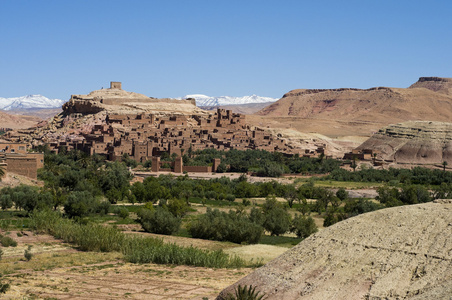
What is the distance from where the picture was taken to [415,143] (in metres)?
82.4

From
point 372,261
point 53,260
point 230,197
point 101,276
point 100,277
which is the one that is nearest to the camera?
point 372,261

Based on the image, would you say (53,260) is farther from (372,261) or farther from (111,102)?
(111,102)

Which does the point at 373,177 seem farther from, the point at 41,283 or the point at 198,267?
the point at 41,283

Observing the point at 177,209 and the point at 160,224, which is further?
the point at 177,209

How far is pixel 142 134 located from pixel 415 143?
1362 inches

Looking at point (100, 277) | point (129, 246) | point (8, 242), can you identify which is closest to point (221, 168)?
point (8, 242)

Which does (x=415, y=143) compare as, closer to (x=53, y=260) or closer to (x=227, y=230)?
(x=227, y=230)

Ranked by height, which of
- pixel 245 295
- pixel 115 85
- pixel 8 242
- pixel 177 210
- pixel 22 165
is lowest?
pixel 177 210

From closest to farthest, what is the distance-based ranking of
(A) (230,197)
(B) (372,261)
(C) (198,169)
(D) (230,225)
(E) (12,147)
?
1. (B) (372,261)
2. (D) (230,225)
3. (A) (230,197)
4. (E) (12,147)
5. (C) (198,169)

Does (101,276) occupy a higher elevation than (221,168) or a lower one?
higher

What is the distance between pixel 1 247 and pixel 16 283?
7.84m

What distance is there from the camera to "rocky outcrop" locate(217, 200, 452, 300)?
10.8m

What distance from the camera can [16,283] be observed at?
1477cm

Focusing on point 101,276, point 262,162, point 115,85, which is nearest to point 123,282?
point 101,276
